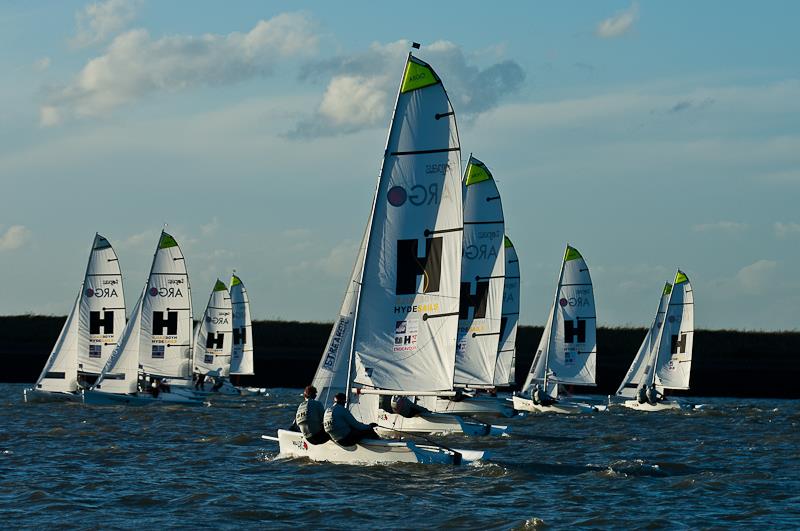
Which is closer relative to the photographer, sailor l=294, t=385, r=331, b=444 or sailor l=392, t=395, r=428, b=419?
sailor l=294, t=385, r=331, b=444

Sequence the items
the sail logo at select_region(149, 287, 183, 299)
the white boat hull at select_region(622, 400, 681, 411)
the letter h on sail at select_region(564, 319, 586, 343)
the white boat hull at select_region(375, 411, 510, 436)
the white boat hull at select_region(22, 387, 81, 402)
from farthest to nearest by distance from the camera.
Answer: the letter h on sail at select_region(564, 319, 586, 343) → the white boat hull at select_region(622, 400, 681, 411) → the sail logo at select_region(149, 287, 183, 299) → the white boat hull at select_region(22, 387, 81, 402) → the white boat hull at select_region(375, 411, 510, 436)

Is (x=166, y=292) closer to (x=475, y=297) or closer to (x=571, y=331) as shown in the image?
(x=475, y=297)

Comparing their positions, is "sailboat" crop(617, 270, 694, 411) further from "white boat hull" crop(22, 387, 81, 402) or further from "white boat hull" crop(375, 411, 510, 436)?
"white boat hull" crop(375, 411, 510, 436)

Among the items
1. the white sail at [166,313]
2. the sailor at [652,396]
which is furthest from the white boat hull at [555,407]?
the white sail at [166,313]

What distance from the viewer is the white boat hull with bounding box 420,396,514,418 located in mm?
39500

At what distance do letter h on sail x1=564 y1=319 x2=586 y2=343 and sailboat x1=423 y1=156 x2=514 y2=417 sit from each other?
1077 centimetres

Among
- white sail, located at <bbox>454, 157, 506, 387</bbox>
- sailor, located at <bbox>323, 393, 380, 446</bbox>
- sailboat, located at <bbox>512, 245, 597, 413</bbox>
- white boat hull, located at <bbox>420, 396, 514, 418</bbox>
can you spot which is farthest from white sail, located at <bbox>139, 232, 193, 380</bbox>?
sailor, located at <bbox>323, 393, 380, 446</bbox>

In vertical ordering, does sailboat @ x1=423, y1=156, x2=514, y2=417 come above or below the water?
above

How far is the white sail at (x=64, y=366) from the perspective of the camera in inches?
1901

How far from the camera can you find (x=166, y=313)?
52.6 meters

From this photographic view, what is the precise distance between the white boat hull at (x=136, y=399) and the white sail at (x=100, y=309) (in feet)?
9.09

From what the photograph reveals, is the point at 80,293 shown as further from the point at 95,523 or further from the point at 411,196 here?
the point at 95,523

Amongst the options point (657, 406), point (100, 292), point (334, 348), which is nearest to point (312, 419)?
point (334, 348)

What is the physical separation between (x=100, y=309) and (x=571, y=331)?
17.9 metres
